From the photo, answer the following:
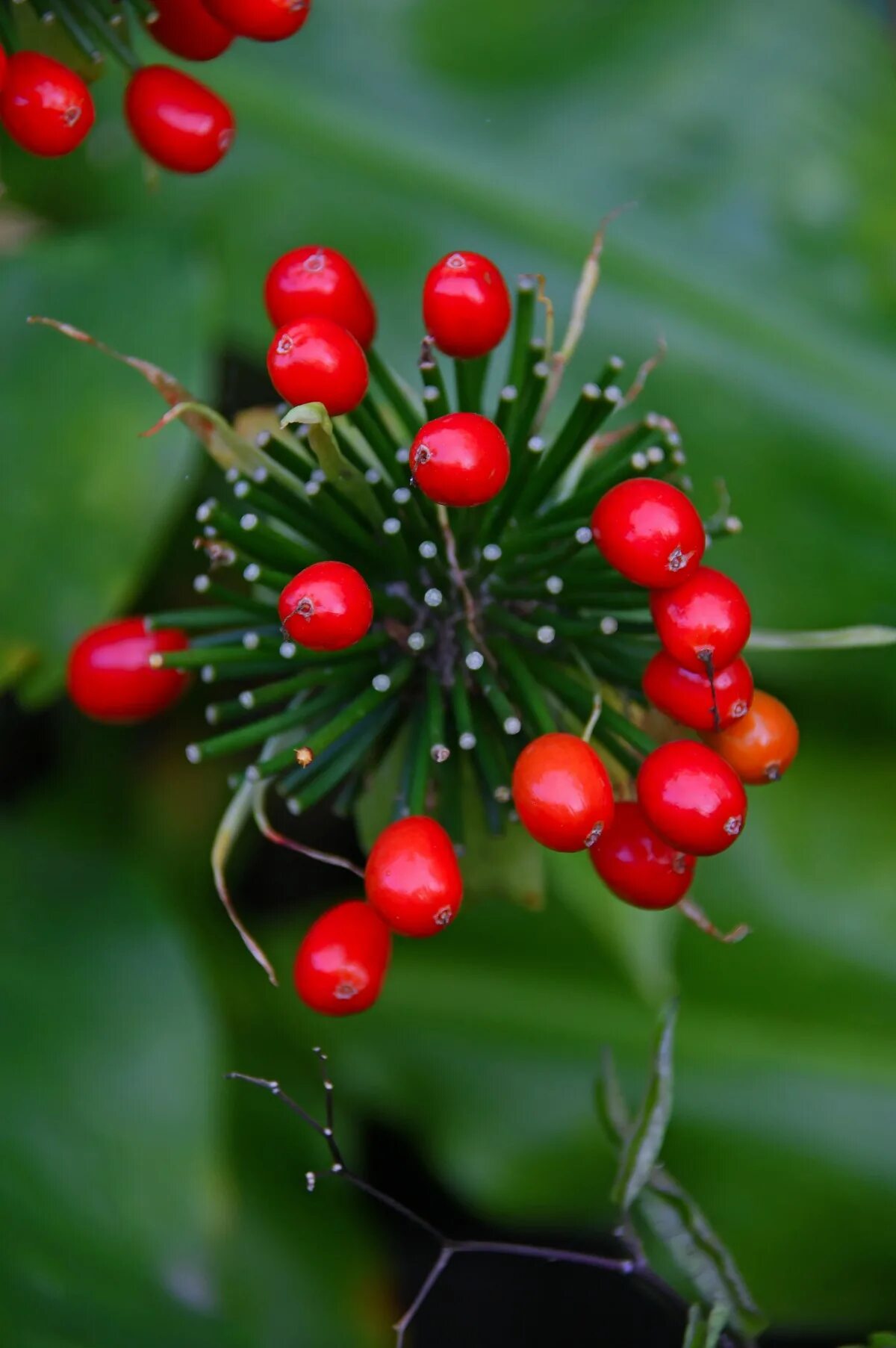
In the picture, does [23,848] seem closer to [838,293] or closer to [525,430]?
[525,430]

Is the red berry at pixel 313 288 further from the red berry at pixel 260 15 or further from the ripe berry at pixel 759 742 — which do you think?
the ripe berry at pixel 759 742

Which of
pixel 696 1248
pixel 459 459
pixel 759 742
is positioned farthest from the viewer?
pixel 696 1248

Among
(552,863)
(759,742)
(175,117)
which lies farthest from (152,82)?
(552,863)

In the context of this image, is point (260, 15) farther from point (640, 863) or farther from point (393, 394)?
point (640, 863)

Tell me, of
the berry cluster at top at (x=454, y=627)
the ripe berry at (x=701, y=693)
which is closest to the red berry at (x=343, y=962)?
the berry cluster at top at (x=454, y=627)

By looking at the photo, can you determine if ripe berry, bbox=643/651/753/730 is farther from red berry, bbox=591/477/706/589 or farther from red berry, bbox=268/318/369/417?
red berry, bbox=268/318/369/417

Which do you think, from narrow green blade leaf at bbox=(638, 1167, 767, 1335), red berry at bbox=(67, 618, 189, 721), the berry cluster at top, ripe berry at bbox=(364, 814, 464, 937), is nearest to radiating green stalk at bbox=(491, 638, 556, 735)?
the berry cluster at top
